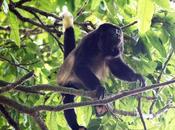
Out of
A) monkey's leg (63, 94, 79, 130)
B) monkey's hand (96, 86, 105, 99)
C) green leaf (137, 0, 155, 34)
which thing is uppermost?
green leaf (137, 0, 155, 34)

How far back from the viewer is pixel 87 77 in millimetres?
3762

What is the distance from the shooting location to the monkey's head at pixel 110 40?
3.68m

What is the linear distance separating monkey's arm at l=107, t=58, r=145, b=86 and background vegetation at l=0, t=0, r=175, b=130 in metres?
0.07

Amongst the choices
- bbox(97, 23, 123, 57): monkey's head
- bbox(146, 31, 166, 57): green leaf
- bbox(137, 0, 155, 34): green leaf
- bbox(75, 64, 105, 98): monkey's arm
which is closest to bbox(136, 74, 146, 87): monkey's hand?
bbox(97, 23, 123, 57): monkey's head

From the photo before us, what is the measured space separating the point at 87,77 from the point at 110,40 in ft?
1.54

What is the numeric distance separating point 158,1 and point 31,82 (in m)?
2.67

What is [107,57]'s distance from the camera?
4.11m

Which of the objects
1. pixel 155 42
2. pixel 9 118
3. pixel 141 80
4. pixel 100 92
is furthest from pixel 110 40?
pixel 9 118

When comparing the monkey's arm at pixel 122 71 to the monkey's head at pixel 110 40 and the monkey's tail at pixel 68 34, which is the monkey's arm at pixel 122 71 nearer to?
the monkey's head at pixel 110 40

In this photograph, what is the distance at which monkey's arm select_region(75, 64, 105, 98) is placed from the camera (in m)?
3.61

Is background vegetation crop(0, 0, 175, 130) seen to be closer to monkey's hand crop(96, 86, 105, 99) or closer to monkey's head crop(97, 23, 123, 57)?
monkey's head crop(97, 23, 123, 57)

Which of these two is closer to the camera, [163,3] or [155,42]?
[163,3]

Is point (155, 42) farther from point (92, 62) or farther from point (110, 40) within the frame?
point (92, 62)

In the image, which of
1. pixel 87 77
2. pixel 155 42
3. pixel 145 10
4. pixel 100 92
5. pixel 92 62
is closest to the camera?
pixel 145 10
